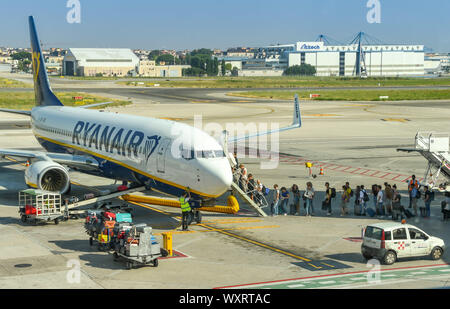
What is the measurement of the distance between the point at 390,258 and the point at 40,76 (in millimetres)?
37898

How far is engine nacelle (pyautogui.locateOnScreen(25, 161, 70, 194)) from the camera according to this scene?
37062 mm

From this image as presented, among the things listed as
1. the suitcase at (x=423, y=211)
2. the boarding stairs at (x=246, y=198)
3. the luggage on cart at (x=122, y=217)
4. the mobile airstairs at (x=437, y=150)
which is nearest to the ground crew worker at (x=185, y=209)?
the luggage on cart at (x=122, y=217)

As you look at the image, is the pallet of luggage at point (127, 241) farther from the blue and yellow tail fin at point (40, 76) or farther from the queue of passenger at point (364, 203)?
the blue and yellow tail fin at point (40, 76)

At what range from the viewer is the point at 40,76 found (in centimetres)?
5353

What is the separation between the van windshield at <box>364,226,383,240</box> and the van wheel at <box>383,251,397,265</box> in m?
0.78

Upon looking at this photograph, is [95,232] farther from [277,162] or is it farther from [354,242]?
[277,162]

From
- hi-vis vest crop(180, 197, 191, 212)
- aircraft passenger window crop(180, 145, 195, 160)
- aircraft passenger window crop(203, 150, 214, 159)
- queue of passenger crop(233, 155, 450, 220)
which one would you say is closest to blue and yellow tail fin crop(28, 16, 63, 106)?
queue of passenger crop(233, 155, 450, 220)

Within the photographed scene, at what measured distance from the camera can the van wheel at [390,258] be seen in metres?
25.7

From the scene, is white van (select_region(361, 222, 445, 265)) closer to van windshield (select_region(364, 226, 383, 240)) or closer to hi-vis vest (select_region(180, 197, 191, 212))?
van windshield (select_region(364, 226, 383, 240))

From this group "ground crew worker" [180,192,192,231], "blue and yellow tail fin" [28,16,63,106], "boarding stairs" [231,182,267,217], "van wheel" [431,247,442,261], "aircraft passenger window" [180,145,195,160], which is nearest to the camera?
"van wheel" [431,247,442,261]

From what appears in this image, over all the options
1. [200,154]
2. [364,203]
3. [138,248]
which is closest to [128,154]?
[200,154]

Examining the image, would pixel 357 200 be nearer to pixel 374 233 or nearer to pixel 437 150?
pixel 437 150
